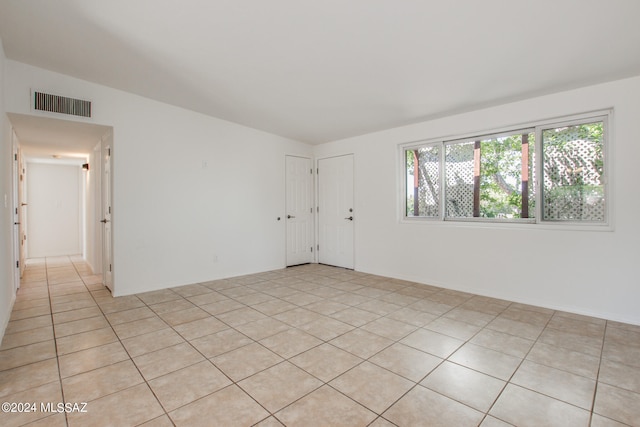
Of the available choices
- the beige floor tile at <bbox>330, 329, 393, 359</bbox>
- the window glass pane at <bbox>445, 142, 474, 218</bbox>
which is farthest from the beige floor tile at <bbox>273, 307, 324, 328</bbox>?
the window glass pane at <bbox>445, 142, 474, 218</bbox>

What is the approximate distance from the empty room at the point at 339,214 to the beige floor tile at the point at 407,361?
0.02 m

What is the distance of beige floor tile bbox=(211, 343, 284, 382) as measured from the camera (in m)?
2.13

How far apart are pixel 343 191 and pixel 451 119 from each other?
222cm

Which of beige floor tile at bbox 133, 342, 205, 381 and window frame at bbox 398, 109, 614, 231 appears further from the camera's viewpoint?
window frame at bbox 398, 109, 614, 231

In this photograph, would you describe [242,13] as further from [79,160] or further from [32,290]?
[79,160]

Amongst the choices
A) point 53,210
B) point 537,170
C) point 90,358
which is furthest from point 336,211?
point 53,210

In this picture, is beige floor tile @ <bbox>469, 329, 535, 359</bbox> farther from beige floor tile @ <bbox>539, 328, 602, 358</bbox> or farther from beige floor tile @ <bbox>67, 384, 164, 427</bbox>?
beige floor tile @ <bbox>67, 384, 164, 427</bbox>

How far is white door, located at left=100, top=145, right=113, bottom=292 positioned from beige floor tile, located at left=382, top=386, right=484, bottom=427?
398 cm

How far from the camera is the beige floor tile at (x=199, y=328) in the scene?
2.77 metres

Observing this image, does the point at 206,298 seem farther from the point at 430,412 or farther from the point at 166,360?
the point at 430,412

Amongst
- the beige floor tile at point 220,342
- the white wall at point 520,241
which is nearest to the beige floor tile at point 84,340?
the beige floor tile at point 220,342

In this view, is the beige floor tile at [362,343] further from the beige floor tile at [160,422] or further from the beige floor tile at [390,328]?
the beige floor tile at [160,422]

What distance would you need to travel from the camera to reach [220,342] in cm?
261

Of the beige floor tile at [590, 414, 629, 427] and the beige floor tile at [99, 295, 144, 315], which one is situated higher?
the beige floor tile at [99, 295, 144, 315]
